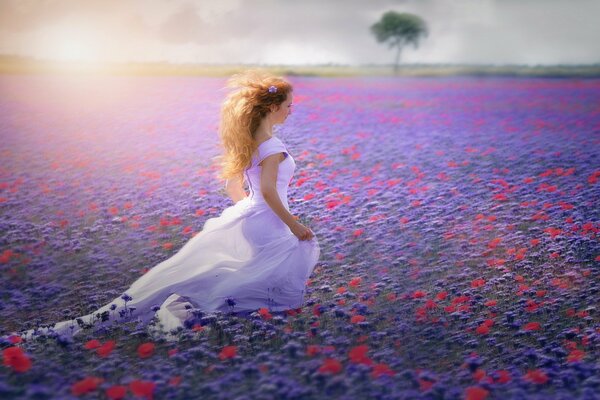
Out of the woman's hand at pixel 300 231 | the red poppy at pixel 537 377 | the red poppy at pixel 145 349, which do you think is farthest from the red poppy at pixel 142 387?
the red poppy at pixel 537 377

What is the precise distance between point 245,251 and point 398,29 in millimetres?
15552

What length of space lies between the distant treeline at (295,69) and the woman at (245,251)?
7.86 metres

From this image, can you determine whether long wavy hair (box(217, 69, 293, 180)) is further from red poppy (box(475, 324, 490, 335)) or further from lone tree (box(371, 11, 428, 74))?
lone tree (box(371, 11, 428, 74))

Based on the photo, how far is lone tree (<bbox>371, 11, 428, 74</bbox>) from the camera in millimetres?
18359

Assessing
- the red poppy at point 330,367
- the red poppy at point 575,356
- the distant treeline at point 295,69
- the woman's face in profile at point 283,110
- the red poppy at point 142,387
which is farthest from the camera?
the distant treeline at point 295,69

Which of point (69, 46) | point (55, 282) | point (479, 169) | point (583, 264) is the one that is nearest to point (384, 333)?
point (583, 264)

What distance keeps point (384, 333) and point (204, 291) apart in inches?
48.7

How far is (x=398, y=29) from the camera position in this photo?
1877 cm

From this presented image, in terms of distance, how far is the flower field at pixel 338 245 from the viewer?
3.49m

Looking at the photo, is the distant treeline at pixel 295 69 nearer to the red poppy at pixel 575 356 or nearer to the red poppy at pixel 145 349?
the red poppy at pixel 145 349

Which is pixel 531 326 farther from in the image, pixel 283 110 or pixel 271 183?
pixel 283 110

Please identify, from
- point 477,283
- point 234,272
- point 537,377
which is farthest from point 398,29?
point 537,377

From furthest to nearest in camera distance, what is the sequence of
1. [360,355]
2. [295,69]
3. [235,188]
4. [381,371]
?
[295,69] < [235,188] < [360,355] < [381,371]

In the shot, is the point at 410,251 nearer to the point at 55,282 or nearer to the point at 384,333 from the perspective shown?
the point at 384,333
